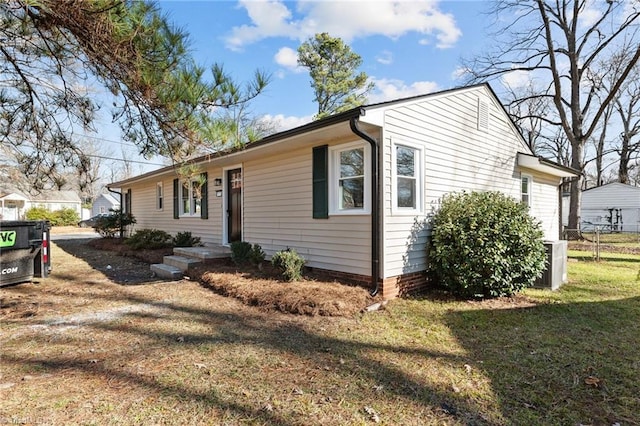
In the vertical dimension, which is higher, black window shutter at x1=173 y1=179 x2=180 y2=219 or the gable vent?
the gable vent

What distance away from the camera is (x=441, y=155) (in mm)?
6656

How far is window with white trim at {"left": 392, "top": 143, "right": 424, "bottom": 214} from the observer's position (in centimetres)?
570

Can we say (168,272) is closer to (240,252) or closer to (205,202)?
(240,252)

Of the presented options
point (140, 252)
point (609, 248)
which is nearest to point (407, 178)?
point (140, 252)

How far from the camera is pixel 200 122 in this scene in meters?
3.55

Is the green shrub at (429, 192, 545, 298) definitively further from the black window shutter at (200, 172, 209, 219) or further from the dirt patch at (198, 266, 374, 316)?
the black window shutter at (200, 172, 209, 219)

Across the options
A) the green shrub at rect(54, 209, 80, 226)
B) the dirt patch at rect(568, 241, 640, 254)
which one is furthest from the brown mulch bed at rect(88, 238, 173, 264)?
the green shrub at rect(54, 209, 80, 226)

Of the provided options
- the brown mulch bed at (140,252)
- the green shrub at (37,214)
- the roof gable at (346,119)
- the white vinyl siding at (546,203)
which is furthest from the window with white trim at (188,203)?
the green shrub at (37,214)

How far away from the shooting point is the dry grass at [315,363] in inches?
97.0

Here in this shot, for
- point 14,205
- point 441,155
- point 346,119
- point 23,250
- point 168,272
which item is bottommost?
point 168,272

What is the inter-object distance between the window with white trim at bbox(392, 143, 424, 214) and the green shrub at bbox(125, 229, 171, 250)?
26.5 feet

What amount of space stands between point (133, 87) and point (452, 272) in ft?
16.9

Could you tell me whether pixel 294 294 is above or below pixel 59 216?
below

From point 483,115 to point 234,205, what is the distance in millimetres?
6423
